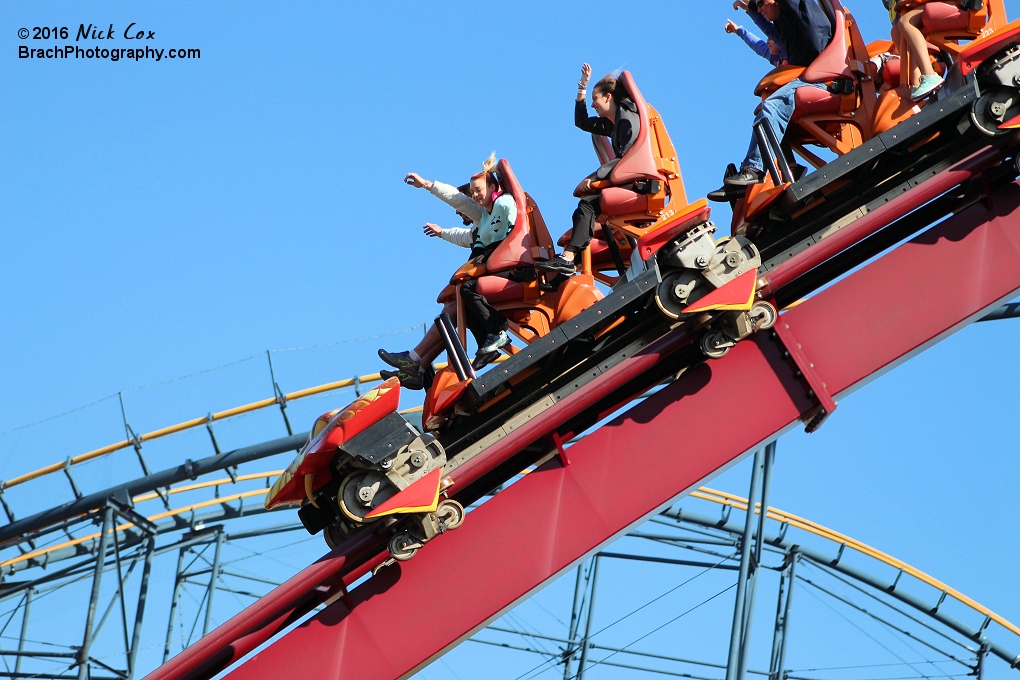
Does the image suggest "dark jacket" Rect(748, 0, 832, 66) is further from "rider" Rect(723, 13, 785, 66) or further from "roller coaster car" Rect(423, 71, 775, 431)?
"roller coaster car" Rect(423, 71, 775, 431)

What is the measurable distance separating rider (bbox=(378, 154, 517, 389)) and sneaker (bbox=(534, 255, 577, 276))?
415mm

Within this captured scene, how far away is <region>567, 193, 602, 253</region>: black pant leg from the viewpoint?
24.5 ft

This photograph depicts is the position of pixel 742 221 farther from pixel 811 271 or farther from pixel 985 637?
pixel 985 637

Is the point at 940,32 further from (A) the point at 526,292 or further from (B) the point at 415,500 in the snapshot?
(B) the point at 415,500

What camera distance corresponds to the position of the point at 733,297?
6.28 m

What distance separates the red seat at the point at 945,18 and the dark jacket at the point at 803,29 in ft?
1.79

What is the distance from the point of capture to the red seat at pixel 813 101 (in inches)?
288

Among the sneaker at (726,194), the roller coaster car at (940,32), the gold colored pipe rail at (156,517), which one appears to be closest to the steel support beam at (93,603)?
the gold colored pipe rail at (156,517)

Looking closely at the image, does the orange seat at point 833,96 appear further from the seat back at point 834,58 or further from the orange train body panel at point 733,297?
the orange train body panel at point 733,297

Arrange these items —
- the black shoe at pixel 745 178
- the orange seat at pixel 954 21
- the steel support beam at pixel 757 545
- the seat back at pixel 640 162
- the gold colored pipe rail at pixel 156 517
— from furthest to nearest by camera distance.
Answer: the gold colored pipe rail at pixel 156 517 < the steel support beam at pixel 757 545 < the seat back at pixel 640 162 < the orange seat at pixel 954 21 < the black shoe at pixel 745 178

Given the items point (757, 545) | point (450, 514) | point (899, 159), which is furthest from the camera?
point (757, 545)

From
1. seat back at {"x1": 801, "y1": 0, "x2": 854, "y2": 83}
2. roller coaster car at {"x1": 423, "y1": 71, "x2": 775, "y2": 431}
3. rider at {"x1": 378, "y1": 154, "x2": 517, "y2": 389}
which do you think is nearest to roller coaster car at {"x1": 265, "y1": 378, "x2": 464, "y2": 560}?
roller coaster car at {"x1": 423, "y1": 71, "x2": 775, "y2": 431}

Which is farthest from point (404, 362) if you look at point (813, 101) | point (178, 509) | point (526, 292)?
point (178, 509)

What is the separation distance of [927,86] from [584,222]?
1.95m
